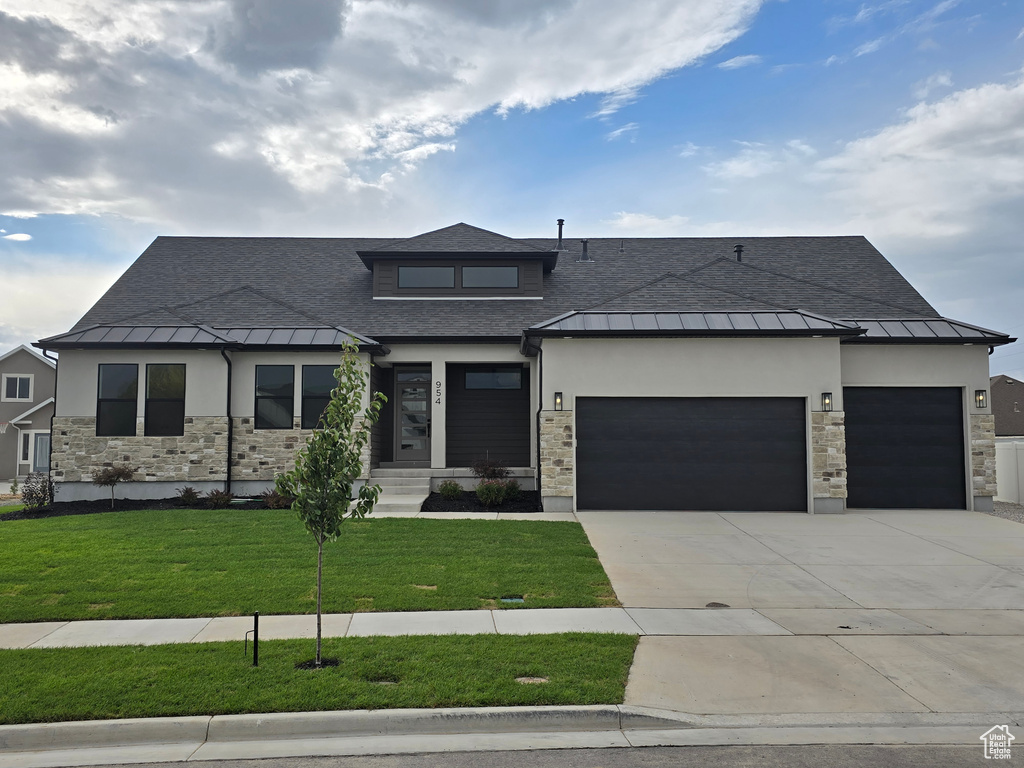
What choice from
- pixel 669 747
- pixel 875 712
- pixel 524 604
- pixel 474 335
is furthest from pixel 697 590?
pixel 474 335

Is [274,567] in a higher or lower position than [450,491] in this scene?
lower

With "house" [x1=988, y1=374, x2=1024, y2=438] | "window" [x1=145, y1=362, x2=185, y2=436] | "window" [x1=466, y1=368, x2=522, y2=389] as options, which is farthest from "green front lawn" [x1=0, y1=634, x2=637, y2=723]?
"house" [x1=988, y1=374, x2=1024, y2=438]

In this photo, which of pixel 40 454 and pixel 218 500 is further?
pixel 40 454

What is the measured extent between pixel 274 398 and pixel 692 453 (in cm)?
991

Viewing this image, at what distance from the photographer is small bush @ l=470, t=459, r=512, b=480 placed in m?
15.3

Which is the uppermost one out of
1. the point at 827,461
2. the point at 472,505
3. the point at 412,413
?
the point at 412,413

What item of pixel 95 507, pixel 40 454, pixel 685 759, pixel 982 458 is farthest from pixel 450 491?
pixel 40 454

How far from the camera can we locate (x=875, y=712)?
4.72 meters

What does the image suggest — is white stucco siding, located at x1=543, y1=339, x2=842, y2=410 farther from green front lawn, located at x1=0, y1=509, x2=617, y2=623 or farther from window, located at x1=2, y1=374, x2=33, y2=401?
window, located at x1=2, y1=374, x2=33, y2=401

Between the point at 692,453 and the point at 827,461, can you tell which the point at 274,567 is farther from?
the point at 827,461

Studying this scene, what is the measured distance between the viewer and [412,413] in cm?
1794

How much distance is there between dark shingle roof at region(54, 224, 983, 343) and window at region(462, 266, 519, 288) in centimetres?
62

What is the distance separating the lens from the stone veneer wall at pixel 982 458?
14.3 metres

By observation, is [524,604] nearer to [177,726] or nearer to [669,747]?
[669,747]
